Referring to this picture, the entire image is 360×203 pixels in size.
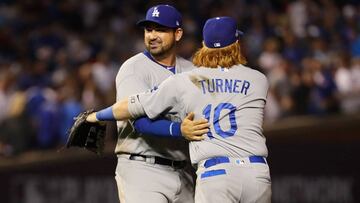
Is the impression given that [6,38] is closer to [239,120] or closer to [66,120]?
[66,120]

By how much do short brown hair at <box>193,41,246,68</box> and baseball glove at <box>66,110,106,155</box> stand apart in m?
1.07

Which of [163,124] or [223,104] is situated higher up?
[223,104]

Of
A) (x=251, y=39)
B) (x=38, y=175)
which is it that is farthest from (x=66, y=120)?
(x=251, y=39)

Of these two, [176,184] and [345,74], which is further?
[345,74]

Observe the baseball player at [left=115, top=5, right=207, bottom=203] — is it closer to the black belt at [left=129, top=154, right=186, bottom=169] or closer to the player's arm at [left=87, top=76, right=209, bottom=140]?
the black belt at [left=129, top=154, right=186, bottom=169]

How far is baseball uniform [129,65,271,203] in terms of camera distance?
5562mm

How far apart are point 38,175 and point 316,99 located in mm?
3680

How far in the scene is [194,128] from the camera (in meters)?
5.64

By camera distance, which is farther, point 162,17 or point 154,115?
point 162,17

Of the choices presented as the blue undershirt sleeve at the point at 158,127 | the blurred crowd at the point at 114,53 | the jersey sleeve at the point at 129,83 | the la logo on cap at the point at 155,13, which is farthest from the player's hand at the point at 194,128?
the blurred crowd at the point at 114,53

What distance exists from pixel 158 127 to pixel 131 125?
0.48 m

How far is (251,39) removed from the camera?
44.7ft

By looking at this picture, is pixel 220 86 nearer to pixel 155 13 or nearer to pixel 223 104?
pixel 223 104

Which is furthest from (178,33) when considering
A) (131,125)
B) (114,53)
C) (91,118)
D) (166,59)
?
(114,53)
